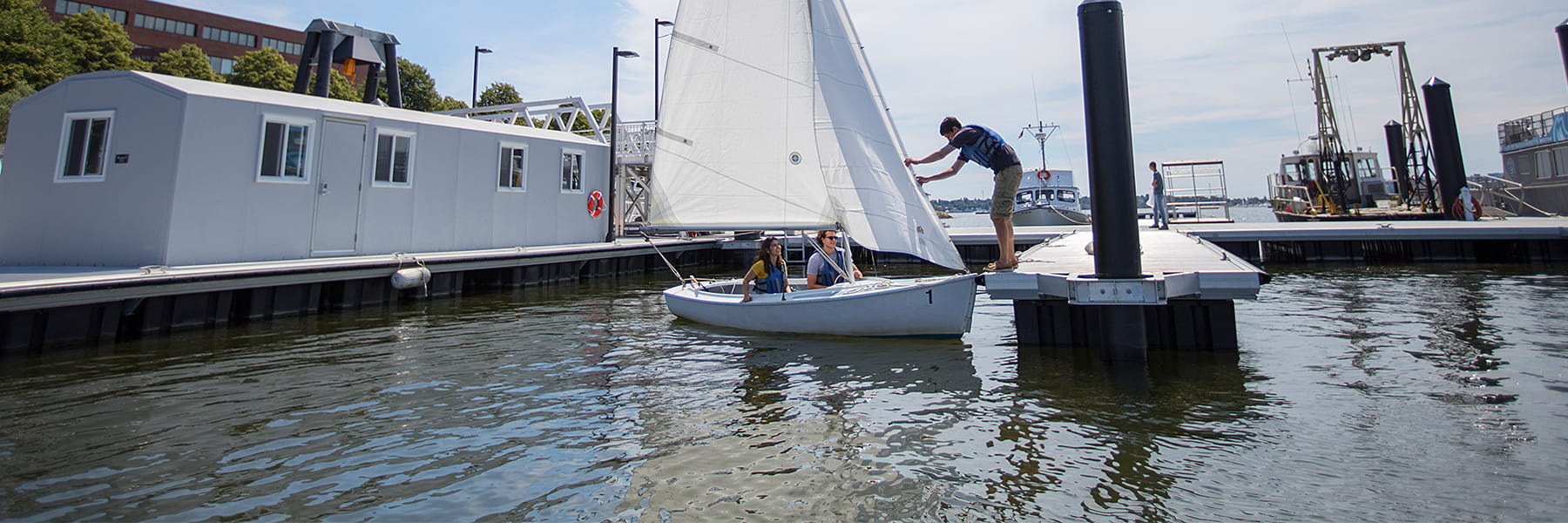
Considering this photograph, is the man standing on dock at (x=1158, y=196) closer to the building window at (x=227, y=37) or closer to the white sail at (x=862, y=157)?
the white sail at (x=862, y=157)

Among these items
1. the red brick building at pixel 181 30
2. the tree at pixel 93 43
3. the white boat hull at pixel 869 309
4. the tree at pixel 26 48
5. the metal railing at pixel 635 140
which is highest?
the red brick building at pixel 181 30

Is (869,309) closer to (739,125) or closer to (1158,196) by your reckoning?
(739,125)

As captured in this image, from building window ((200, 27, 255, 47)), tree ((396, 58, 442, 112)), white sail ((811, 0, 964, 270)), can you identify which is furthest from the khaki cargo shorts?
building window ((200, 27, 255, 47))

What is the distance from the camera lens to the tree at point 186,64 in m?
40.2

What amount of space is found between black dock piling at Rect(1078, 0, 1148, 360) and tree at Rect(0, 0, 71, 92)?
42600 mm

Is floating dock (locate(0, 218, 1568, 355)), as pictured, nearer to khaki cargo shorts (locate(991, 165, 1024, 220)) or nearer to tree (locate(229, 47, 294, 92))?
khaki cargo shorts (locate(991, 165, 1024, 220))

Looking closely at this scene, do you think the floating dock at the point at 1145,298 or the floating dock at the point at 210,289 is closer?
the floating dock at the point at 1145,298

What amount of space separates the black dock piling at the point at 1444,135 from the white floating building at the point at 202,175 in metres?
31.6

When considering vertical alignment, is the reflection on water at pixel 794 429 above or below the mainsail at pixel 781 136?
below

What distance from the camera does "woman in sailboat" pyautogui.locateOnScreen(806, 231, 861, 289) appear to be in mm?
10281

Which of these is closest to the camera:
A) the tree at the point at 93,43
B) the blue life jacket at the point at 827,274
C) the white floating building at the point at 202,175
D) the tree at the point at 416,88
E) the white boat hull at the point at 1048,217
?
the blue life jacket at the point at 827,274

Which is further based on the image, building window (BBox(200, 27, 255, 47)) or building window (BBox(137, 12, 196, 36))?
building window (BBox(200, 27, 255, 47))

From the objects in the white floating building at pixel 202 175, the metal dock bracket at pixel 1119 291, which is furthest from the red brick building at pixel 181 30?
the metal dock bracket at pixel 1119 291

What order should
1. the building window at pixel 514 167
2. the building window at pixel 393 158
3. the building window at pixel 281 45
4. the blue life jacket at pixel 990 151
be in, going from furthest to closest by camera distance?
the building window at pixel 281 45 < the building window at pixel 514 167 < the building window at pixel 393 158 < the blue life jacket at pixel 990 151
